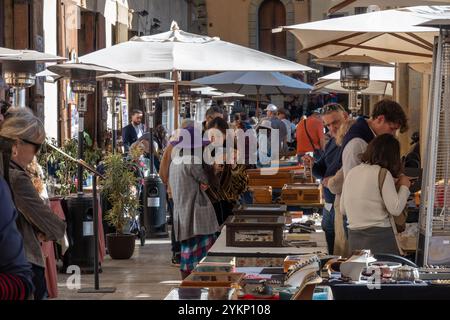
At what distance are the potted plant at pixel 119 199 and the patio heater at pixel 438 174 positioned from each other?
22.8 ft

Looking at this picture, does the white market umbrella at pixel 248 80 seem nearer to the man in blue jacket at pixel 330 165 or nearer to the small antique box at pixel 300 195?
the small antique box at pixel 300 195

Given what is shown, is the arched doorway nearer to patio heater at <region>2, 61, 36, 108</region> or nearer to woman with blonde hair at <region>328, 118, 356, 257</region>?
patio heater at <region>2, 61, 36, 108</region>

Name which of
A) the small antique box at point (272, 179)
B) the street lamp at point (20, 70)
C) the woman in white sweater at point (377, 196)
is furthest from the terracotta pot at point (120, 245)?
the woman in white sweater at point (377, 196)

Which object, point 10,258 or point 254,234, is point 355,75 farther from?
point 10,258

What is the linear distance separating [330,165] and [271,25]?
126 ft

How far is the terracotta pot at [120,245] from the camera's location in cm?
1288

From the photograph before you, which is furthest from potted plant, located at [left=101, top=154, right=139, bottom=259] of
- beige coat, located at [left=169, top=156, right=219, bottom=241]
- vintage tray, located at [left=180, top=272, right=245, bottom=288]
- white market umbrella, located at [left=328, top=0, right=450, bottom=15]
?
vintage tray, located at [left=180, top=272, right=245, bottom=288]

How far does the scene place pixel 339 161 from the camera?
886 cm

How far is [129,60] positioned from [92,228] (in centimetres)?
210

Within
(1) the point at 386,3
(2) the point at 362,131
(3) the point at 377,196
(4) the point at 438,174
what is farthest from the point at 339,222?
(4) the point at 438,174

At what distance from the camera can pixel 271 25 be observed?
47.1m

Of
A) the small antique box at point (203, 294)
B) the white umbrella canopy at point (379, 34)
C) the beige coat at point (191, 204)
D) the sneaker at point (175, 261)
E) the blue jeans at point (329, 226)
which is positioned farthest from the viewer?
the sneaker at point (175, 261)
